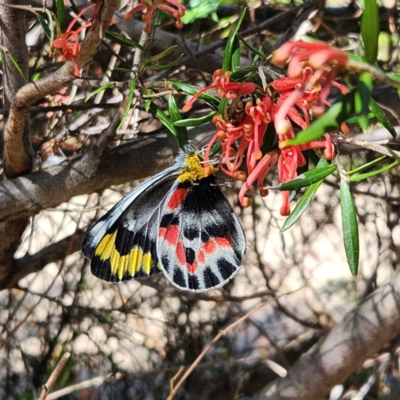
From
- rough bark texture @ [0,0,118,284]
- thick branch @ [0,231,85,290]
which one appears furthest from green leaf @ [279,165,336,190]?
thick branch @ [0,231,85,290]

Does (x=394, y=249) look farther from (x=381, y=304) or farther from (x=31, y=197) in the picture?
(x=31, y=197)

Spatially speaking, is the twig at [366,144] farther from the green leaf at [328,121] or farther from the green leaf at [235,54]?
the green leaf at [235,54]

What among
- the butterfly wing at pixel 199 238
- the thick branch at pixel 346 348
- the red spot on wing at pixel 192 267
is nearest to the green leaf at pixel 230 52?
the butterfly wing at pixel 199 238

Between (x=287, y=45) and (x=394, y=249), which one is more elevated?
(x=287, y=45)

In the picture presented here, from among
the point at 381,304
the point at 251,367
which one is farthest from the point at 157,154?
the point at 251,367

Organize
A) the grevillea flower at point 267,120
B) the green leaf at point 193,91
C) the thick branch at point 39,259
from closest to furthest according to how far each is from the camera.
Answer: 1. the grevillea flower at point 267,120
2. the green leaf at point 193,91
3. the thick branch at point 39,259

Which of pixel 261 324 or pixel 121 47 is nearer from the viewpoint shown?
pixel 121 47

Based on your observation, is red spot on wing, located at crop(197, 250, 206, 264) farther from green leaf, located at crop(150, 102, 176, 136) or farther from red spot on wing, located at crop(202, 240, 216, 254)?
green leaf, located at crop(150, 102, 176, 136)
